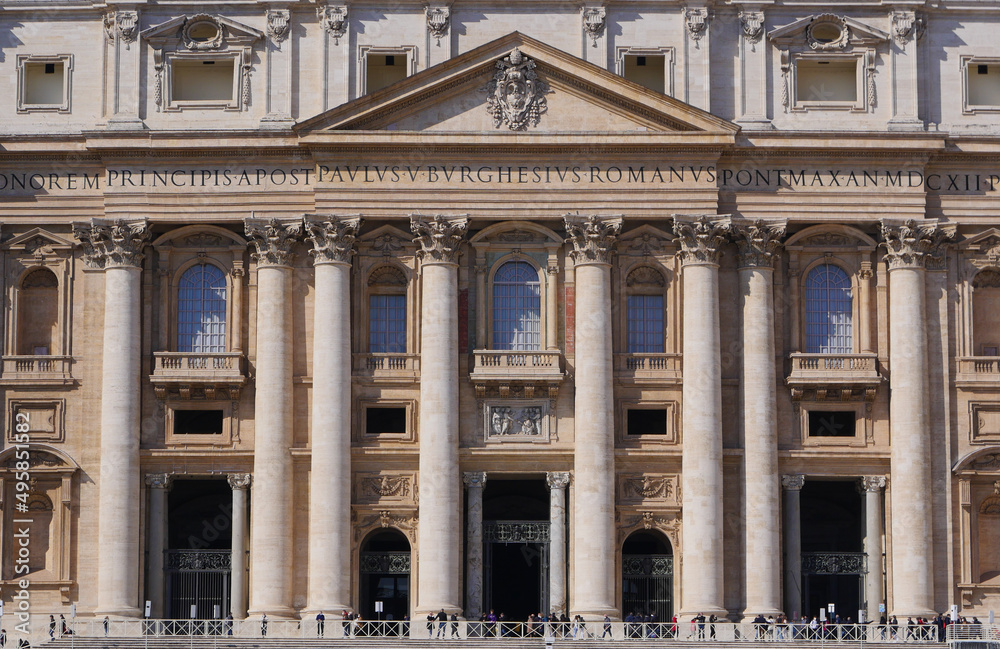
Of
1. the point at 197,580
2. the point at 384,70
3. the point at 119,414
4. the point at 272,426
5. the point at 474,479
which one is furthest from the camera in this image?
the point at 384,70

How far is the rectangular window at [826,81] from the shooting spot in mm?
62219

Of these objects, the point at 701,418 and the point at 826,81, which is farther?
the point at 826,81

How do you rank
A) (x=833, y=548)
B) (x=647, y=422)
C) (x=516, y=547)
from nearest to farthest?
(x=647, y=422), (x=516, y=547), (x=833, y=548)

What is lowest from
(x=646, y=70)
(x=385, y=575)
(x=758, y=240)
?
(x=385, y=575)

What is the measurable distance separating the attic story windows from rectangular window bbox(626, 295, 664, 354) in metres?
14.2

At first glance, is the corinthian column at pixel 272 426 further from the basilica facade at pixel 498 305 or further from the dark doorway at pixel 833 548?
the dark doorway at pixel 833 548

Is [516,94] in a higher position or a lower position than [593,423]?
higher

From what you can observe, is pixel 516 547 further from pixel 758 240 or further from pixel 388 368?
pixel 758 240

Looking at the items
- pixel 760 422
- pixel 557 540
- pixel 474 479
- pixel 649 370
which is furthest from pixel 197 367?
pixel 760 422

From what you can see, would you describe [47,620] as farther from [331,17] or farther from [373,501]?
[331,17]

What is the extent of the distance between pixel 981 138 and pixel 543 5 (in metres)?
14.8

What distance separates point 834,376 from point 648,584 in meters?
8.87

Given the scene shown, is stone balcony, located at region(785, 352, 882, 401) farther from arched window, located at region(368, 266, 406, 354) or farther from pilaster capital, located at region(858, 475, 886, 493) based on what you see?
arched window, located at region(368, 266, 406, 354)

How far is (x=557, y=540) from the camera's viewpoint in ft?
195
